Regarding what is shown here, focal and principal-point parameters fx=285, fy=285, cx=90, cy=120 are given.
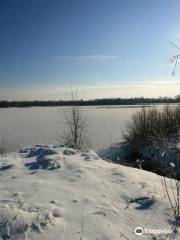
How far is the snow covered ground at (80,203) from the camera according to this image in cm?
262

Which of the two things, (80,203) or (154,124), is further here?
(154,124)

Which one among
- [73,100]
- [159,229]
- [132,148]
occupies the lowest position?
[132,148]

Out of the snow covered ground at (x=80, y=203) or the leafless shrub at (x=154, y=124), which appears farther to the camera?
the leafless shrub at (x=154, y=124)

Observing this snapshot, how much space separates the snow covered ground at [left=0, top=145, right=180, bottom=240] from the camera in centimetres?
262

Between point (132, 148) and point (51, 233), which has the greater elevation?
point (51, 233)

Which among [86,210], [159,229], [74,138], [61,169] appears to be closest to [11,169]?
[61,169]

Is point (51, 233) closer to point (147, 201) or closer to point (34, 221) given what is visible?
point (34, 221)

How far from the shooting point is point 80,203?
319cm

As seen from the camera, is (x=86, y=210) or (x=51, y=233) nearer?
(x=51, y=233)

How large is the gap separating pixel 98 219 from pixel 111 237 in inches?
12.8

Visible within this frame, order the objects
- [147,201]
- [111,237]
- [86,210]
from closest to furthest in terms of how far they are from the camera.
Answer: [111,237]
[86,210]
[147,201]

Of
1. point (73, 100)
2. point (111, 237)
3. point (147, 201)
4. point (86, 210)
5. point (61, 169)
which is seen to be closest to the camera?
point (111, 237)

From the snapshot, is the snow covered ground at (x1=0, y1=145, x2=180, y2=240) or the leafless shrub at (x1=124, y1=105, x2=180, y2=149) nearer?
the snow covered ground at (x1=0, y1=145, x2=180, y2=240)

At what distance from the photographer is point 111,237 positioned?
253 centimetres
